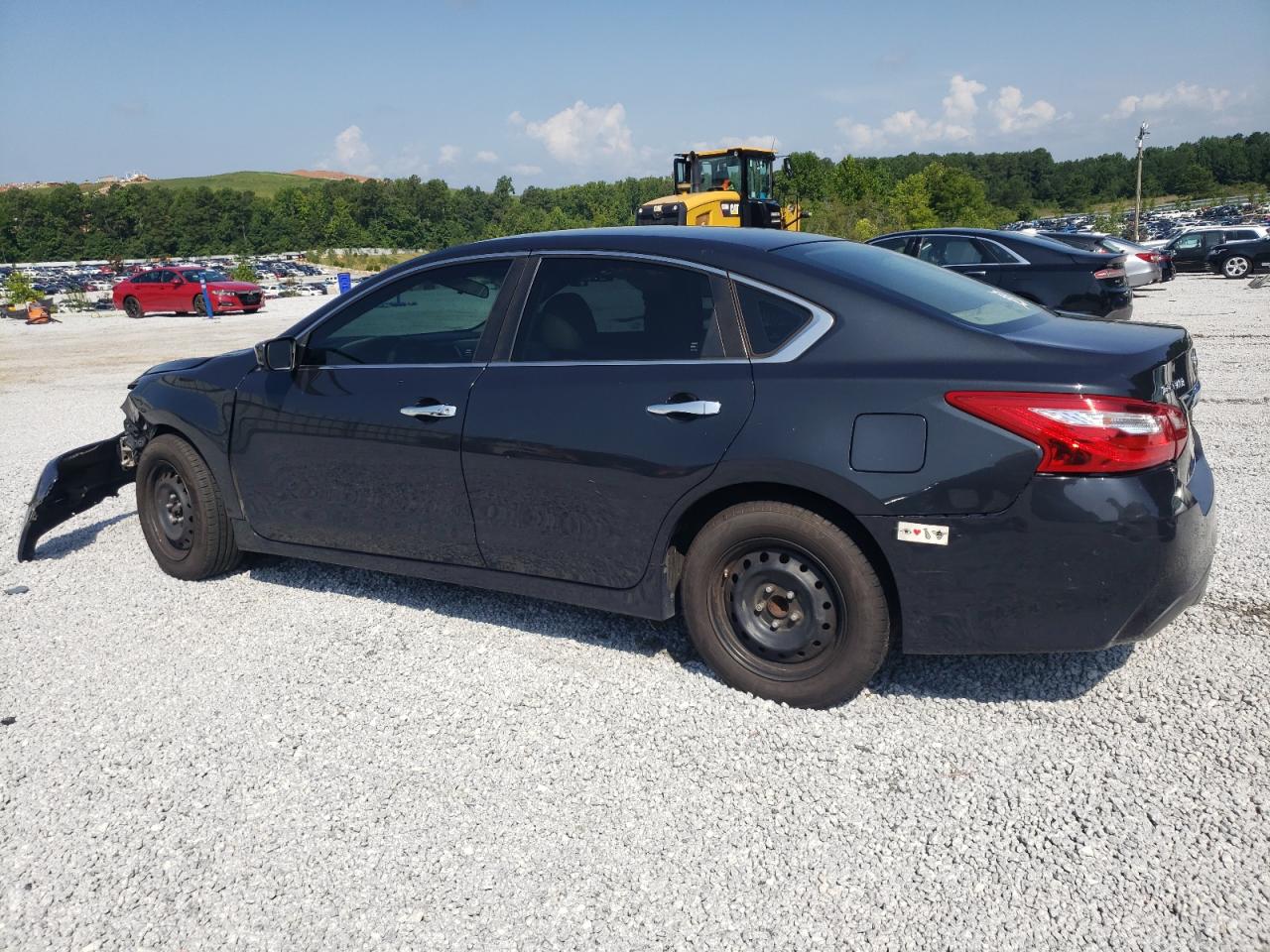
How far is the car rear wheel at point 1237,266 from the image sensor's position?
27.8 m

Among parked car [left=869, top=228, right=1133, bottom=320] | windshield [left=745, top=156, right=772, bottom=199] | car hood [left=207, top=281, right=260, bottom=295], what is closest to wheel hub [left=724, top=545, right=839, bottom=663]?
parked car [left=869, top=228, right=1133, bottom=320]

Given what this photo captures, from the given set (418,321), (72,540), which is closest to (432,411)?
(418,321)

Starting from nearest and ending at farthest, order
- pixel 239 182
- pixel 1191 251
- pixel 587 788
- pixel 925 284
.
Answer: pixel 587 788 → pixel 925 284 → pixel 1191 251 → pixel 239 182

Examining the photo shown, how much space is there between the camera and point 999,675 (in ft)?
12.4

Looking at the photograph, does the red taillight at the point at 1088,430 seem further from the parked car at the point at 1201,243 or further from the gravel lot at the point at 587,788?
the parked car at the point at 1201,243

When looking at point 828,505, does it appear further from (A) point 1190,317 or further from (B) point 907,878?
(A) point 1190,317

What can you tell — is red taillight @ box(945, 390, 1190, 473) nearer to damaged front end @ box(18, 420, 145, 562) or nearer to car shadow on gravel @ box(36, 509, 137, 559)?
damaged front end @ box(18, 420, 145, 562)

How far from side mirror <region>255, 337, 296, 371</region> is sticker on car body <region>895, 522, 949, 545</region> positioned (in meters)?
2.87

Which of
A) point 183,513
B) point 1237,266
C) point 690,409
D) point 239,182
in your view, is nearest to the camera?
point 690,409

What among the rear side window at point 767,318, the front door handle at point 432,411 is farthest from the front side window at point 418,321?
the rear side window at point 767,318

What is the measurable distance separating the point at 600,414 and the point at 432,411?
810 mm

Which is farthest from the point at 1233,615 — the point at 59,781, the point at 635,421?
the point at 59,781

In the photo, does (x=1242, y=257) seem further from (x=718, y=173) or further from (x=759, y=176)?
(x=718, y=173)

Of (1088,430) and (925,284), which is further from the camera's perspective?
(925,284)
